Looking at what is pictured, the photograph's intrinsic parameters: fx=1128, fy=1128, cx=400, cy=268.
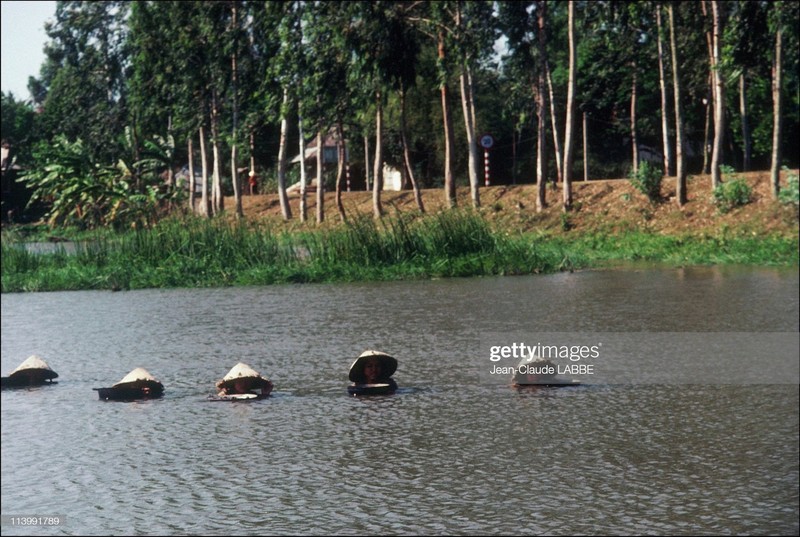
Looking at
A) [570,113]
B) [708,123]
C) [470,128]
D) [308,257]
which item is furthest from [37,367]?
[708,123]

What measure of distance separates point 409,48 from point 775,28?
1052 cm

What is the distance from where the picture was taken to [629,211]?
31547mm

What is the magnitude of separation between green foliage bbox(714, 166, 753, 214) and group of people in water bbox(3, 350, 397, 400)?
2230cm

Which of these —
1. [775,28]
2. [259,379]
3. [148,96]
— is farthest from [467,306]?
[148,96]

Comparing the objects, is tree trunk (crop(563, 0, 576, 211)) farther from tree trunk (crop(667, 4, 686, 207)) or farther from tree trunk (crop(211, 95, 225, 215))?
tree trunk (crop(211, 95, 225, 215))

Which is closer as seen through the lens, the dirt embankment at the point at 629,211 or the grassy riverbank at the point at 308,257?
the grassy riverbank at the point at 308,257

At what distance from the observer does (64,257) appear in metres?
20.9

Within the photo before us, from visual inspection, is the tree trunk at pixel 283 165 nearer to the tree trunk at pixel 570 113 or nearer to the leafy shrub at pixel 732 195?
the tree trunk at pixel 570 113

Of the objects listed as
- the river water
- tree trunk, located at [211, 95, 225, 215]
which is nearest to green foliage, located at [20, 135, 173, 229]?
tree trunk, located at [211, 95, 225, 215]

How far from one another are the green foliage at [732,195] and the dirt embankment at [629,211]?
17cm

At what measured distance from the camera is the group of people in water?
8.16 metres

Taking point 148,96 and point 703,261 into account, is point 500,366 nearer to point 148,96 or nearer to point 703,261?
Result: point 703,261

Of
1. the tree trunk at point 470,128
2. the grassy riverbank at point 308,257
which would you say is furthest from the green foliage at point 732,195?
the tree trunk at point 470,128

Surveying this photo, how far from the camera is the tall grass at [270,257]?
1900 centimetres
